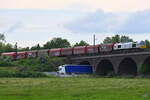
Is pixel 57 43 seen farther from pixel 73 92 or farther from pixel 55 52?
pixel 73 92

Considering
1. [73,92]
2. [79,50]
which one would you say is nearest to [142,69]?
[79,50]

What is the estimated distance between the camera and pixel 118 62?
8369cm

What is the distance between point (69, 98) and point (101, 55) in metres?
63.8

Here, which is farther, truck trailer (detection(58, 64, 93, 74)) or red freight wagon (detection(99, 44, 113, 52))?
red freight wagon (detection(99, 44, 113, 52))

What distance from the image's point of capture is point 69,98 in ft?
81.5


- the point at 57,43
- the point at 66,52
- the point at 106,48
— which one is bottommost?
the point at 66,52

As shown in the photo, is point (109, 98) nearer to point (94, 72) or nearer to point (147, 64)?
point (147, 64)

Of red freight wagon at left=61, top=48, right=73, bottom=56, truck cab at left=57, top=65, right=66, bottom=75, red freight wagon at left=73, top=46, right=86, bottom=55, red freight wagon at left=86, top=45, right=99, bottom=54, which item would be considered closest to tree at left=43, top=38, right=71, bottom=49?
red freight wagon at left=61, top=48, right=73, bottom=56

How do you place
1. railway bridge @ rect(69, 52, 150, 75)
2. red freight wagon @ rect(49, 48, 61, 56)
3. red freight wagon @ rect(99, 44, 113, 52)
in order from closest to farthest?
railway bridge @ rect(69, 52, 150, 75) < red freight wagon @ rect(99, 44, 113, 52) < red freight wagon @ rect(49, 48, 61, 56)

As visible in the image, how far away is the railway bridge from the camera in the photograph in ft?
253

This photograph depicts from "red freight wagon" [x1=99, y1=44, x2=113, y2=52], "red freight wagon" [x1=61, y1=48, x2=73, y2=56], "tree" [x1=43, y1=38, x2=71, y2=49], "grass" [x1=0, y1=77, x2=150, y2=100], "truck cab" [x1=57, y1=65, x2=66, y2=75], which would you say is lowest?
"truck cab" [x1=57, y1=65, x2=66, y2=75]

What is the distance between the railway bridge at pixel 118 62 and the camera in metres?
77.1

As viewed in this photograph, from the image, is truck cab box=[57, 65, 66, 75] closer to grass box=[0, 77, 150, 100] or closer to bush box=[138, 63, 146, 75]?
bush box=[138, 63, 146, 75]

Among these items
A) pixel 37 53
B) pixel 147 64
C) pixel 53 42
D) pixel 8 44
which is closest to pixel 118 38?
pixel 53 42
